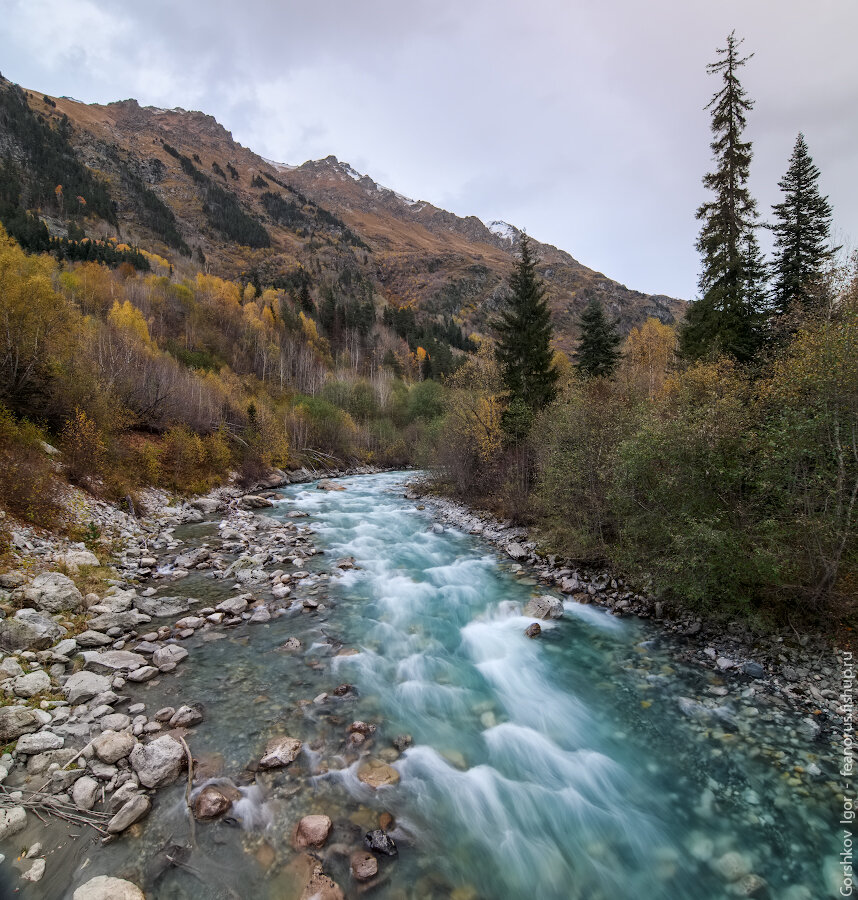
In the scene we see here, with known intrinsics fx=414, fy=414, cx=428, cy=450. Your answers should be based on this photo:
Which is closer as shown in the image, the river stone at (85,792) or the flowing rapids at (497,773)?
the flowing rapids at (497,773)

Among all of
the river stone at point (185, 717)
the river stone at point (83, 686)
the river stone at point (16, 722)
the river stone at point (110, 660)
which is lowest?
the river stone at point (185, 717)

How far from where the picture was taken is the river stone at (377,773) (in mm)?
5571

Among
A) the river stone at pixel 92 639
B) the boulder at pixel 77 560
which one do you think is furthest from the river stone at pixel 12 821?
the boulder at pixel 77 560

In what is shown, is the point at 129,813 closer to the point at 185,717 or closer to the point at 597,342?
the point at 185,717

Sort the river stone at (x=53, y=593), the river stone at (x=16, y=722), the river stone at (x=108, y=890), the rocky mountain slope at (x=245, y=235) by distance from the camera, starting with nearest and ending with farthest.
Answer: the river stone at (x=108, y=890) < the river stone at (x=16, y=722) < the river stone at (x=53, y=593) < the rocky mountain slope at (x=245, y=235)

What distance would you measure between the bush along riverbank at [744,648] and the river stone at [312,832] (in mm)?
6068

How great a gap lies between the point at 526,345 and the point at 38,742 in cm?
2393

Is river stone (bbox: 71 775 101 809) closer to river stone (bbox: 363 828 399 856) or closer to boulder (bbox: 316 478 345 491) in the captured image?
river stone (bbox: 363 828 399 856)

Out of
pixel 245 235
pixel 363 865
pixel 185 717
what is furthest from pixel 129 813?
pixel 245 235

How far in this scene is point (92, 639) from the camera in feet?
25.9

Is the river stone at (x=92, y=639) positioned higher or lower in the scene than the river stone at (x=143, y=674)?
higher

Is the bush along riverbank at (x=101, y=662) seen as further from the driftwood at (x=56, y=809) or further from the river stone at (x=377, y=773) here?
the river stone at (x=377, y=773)

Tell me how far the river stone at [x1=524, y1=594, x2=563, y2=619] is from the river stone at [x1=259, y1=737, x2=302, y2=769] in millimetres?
6634

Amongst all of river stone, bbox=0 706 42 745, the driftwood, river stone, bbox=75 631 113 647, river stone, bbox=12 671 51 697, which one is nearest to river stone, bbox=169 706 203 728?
the driftwood
